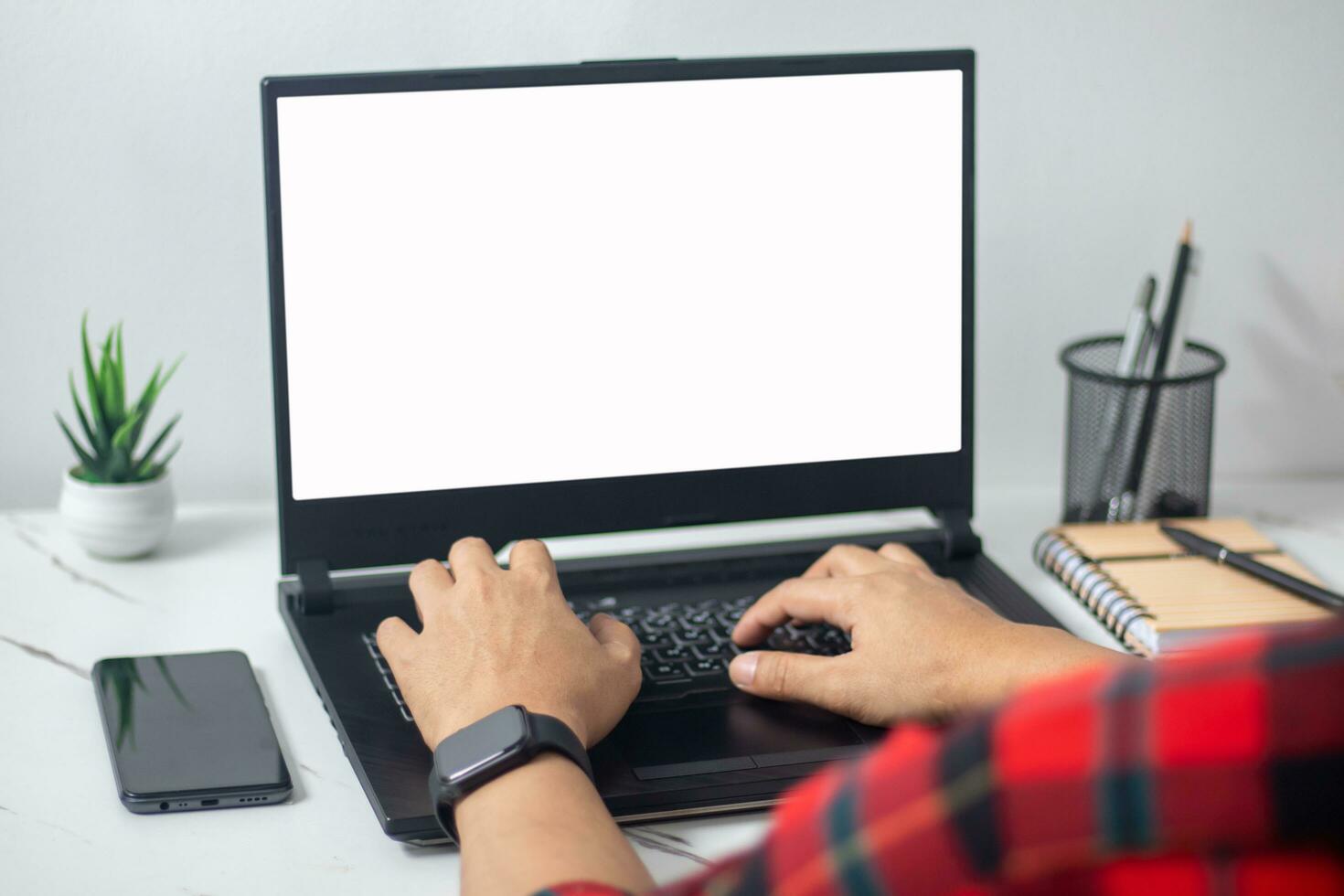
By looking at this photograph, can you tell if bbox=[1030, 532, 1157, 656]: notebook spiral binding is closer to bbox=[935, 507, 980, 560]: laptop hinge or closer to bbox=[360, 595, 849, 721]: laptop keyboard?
bbox=[935, 507, 980, 560]: laptop hinge

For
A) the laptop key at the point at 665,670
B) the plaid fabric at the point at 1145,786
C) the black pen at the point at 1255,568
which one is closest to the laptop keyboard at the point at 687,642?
the laptop key at the point at 665,670

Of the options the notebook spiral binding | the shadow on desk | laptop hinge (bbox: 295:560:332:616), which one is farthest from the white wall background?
laptop hinge (bbox: 295:560:332:616)

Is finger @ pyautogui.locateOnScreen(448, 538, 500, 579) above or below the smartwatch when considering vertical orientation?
above

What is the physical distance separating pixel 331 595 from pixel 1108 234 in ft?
2.48

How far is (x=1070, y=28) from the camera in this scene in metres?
1.22

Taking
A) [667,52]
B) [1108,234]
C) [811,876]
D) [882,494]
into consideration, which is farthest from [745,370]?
[811,876]

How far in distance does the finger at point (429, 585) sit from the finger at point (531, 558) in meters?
0.04

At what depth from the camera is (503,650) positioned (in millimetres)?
763

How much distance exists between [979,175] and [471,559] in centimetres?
63

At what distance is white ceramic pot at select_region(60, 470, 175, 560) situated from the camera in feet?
3.48

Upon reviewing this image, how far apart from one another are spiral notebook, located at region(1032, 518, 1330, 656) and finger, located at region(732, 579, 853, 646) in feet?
0.74

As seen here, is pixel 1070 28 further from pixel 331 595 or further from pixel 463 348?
pixel 331 595

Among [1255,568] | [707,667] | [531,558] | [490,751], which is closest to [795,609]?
[707,667]

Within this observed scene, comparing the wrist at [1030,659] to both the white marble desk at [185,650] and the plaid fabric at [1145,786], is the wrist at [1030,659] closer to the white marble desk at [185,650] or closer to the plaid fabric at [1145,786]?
the white marble desk at [185,650]
